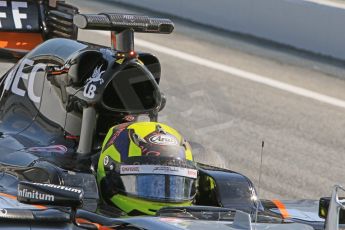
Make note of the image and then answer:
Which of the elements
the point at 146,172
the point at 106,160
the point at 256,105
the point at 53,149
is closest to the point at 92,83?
the point at 53,149

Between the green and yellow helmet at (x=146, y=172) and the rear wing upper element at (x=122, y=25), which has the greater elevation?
the rear wing upper element at (x=122, y=25)

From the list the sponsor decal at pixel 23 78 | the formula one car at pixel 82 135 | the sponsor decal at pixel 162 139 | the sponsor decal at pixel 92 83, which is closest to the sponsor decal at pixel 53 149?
the formula one car at pixel 82 135

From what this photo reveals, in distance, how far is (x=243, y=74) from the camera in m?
15.5

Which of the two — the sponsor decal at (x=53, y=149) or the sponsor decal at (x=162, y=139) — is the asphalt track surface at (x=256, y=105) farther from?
the sponsor decal at (x=162, y=139)

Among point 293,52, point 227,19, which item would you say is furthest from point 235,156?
point 227,19

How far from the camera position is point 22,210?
6648 millimetres

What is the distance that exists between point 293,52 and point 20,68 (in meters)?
7.91

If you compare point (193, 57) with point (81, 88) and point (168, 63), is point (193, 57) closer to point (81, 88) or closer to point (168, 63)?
point (168, 63)

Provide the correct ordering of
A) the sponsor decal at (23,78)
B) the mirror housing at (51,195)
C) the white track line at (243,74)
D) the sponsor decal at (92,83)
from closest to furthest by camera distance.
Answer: the mirror housing at (51,195) → the sponsor decal at (92,83) → the sponsor decal at (23,78) → the white track line at (243,74)

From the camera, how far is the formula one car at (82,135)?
635 cm

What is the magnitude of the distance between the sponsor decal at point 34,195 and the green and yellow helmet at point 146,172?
981 millimetres

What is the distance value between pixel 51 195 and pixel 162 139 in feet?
4.56

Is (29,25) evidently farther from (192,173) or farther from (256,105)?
(192,173)

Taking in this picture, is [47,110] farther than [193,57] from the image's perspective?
No
